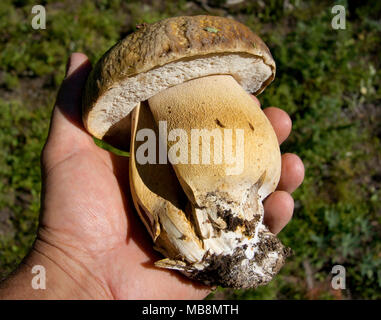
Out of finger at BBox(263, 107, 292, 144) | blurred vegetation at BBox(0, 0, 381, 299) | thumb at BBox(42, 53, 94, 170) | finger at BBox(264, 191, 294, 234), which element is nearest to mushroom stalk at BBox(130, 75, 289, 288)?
finger at BBox(264, 191, 294, 234)

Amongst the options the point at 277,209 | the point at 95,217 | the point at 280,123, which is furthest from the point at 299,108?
the point at 95,217

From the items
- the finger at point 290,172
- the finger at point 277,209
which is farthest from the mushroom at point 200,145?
the finger at point 290,172

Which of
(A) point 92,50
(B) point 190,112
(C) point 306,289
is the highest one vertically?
(A) point 92,50

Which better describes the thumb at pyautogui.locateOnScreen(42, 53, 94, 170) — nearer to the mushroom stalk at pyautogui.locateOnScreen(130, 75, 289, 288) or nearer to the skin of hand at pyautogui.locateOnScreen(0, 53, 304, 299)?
the skin of hand at pyautogui.locateOnScreen(0, 53, 304, 299)

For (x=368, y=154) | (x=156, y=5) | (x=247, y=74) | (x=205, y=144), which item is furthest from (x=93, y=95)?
(x=368, y=154)

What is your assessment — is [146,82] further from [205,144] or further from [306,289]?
[306,289]
